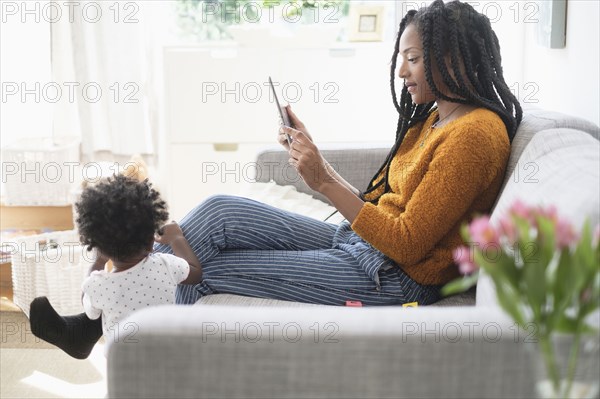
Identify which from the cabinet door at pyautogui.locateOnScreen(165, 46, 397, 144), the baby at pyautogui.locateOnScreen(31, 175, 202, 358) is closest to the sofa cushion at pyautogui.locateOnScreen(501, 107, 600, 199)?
the baby at pyautogui.locateOnScreen(31, 175, 202, 358)

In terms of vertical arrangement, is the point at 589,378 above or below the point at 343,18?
below

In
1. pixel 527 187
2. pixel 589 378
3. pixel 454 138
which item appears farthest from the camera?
pixel 454 138

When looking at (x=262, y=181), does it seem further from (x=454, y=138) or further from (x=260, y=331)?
(x=260, y=331)

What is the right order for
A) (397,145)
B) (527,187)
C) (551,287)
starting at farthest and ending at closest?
(397,145)
(527,187)
(551,287)

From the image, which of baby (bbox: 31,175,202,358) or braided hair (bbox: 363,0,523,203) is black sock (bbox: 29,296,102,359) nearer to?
baby (bbox: 31,175,202,358)

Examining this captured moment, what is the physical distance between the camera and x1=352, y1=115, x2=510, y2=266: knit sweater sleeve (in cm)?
178

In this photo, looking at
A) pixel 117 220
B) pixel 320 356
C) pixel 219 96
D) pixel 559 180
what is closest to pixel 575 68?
pixel 559 180

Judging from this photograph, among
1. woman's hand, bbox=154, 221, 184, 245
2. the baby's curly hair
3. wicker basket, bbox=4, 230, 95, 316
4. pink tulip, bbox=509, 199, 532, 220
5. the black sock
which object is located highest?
pink tulip, bbox=509, 199, 532, 220

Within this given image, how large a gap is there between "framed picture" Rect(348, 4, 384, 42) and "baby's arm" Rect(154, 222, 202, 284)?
196 cm

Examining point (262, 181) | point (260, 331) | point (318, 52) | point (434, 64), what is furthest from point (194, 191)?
point (260, 331)

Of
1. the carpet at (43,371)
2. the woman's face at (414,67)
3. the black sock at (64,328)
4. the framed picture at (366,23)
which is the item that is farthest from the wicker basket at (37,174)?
the woman's face at (414,67)

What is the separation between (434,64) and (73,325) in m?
1.00

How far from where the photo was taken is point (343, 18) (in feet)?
13.8

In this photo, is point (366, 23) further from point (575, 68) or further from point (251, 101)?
point (575, 68)
